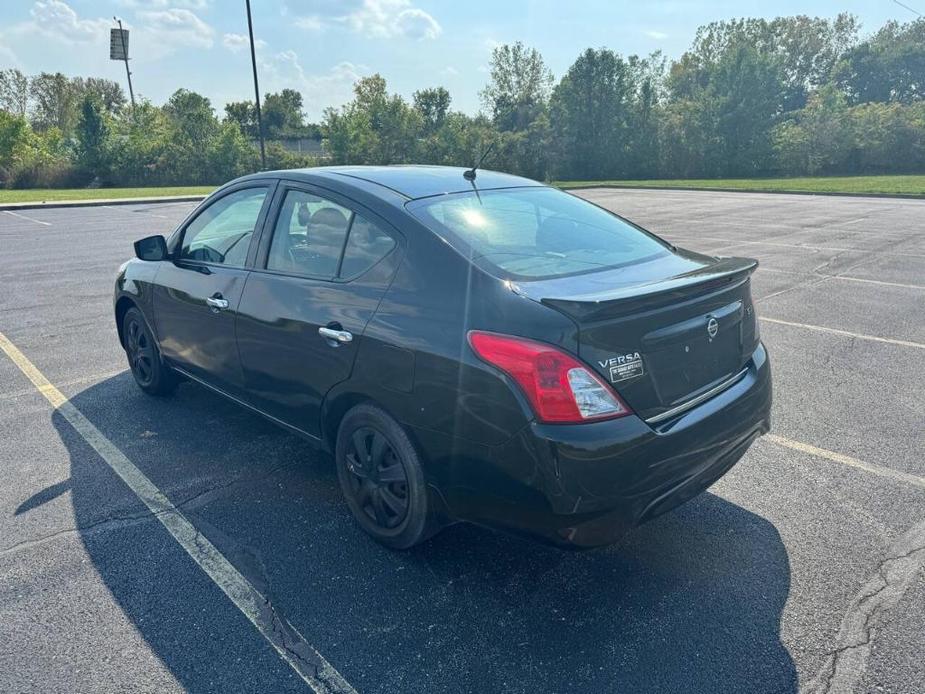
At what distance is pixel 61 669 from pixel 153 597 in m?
0.42

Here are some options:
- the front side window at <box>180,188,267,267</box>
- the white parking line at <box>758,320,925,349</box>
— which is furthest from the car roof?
the white parking line at <box>758,320,925,349</box>

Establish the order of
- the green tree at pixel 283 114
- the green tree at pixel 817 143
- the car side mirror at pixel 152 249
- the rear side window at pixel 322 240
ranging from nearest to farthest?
the rear side window at pixel 322 240
the car side mirror at pixel 152 249
the green tree at pixel 817 143
the green tree at pixel 283 114

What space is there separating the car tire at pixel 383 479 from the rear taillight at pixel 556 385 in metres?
0.66

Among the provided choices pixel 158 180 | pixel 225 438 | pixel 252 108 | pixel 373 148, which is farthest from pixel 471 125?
pixel 225 438

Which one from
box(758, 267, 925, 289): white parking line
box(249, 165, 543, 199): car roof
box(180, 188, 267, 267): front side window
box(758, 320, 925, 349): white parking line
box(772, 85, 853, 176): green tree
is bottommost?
box(758, 320, 925, 349): white parking line

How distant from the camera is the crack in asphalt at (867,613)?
7.39 ft

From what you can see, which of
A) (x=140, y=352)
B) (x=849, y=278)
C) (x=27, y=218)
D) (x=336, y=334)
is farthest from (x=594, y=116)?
(x=336, y=334)

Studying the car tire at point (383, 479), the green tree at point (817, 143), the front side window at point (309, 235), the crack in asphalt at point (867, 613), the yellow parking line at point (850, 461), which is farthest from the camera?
the green tree at point (817, 143)

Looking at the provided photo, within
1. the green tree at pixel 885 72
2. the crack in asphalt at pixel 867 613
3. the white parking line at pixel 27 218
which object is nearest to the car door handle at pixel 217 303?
the crack in asphalt at pixel 867 613

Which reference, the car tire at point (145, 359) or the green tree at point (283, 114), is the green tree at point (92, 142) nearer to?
the green tree at point (283, 114)

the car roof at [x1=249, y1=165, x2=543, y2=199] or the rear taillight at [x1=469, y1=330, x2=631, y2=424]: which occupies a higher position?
the car roof at [x1=249, y1=165, x2=543, y2=199]

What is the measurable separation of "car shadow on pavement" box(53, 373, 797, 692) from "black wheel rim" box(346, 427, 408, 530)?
18 cm

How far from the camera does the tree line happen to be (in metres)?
42.2

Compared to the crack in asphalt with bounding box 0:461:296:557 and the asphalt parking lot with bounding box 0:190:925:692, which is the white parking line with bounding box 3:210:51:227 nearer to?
the asphalt parking lot with bounding box 0:190:925:692
